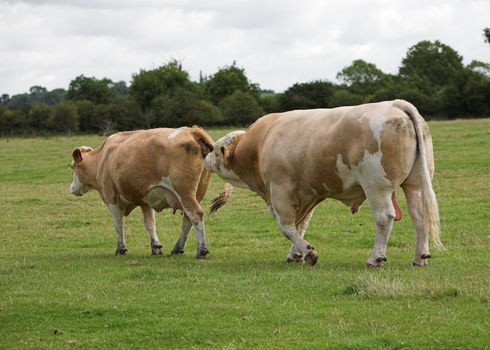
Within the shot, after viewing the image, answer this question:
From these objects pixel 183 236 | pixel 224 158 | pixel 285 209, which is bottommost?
pixel 183 236

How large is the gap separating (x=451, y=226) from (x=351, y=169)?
5402 mm

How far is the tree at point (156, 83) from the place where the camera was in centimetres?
9856

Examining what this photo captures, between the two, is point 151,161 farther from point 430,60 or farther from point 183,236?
point 430,60

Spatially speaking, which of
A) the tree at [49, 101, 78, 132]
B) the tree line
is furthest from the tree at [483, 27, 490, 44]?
the tree at [49, 101, 78, 132]

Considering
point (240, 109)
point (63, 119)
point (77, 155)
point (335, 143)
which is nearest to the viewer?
point (335, 143)

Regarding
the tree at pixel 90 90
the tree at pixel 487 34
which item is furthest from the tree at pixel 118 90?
the tree at pixel 487 34

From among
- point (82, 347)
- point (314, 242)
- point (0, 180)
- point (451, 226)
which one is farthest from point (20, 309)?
point (0, 180)

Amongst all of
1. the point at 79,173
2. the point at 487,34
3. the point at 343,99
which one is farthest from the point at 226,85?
the point at 79,173

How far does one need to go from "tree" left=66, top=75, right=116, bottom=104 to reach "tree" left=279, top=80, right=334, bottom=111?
2870 cm

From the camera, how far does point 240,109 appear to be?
8644cm

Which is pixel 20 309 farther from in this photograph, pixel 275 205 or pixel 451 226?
pixel 451 226

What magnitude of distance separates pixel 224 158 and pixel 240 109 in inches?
2877

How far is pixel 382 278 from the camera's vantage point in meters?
9.79

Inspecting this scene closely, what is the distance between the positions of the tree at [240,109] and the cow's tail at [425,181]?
227ft
